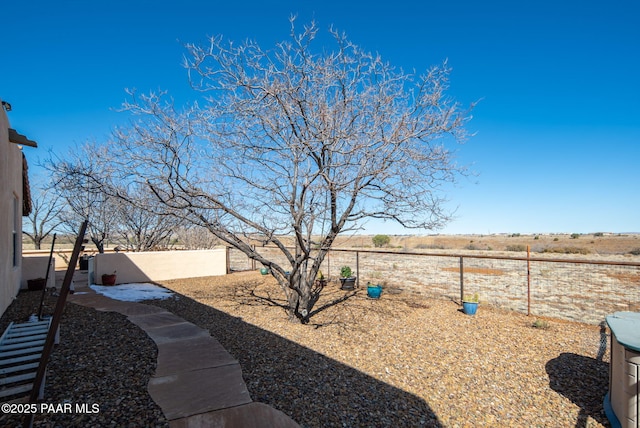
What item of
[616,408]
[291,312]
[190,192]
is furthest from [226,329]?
[616,408]

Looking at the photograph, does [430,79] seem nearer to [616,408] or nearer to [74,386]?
[616,408]

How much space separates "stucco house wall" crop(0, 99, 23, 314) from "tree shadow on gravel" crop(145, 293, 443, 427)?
4847mm

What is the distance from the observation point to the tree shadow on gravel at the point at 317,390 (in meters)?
3.31

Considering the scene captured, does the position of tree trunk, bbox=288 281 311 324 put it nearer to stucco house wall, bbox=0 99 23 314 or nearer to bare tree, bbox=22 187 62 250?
stucco house wall, bbox=0 99 23 314

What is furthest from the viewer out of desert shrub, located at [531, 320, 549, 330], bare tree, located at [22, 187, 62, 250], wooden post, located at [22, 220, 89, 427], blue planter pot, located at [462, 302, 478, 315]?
bare tree, located at [22, 187, 62, 250]

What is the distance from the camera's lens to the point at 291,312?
6645mm

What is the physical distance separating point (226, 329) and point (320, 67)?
4.75 metres

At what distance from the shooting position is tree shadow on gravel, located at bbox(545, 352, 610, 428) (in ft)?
11.9

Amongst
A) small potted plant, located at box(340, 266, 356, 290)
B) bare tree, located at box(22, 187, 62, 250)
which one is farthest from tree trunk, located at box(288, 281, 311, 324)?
bare tree, located at box(22, 187, 62, 250)

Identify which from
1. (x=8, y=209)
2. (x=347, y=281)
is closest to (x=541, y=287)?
(x=347, y=281)

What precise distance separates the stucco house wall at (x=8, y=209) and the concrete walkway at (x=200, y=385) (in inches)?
133

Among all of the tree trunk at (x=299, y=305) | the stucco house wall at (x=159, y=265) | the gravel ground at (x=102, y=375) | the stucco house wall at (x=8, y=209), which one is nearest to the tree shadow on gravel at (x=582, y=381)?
the tree trunk at (x=299, y=305)

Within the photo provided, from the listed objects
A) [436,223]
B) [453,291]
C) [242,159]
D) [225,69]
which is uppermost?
[225,69]

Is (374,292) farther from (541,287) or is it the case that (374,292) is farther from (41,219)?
(41,219)
